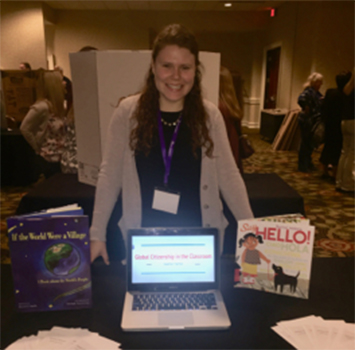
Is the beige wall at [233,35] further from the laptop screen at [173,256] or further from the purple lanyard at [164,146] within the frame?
the laptop screen at [173,256]

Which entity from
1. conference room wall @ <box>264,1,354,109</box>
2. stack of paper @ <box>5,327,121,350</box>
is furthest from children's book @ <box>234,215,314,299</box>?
conference room wall @ <box>264,1,354,109</box>

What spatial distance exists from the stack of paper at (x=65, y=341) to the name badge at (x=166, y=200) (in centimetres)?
51

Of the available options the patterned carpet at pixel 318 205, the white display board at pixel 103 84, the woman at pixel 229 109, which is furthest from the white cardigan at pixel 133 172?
the patterned carpet at pixel 318 205

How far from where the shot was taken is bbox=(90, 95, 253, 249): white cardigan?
1.17 meters

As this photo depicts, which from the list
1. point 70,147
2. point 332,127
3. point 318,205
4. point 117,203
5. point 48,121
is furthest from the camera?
point 332,127

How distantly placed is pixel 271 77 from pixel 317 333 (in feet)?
29.3

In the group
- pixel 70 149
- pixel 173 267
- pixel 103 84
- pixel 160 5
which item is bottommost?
pixel 173 267

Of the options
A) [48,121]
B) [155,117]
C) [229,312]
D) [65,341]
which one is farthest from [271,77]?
[65,341]

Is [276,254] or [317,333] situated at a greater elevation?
[276,254]

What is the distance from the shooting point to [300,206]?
6.19ft

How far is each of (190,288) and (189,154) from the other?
466mm

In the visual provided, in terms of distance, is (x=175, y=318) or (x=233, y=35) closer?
(x=175, y=318)

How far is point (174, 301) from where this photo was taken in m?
0.91

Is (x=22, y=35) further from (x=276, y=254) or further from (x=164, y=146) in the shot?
(x=276, y=254)
